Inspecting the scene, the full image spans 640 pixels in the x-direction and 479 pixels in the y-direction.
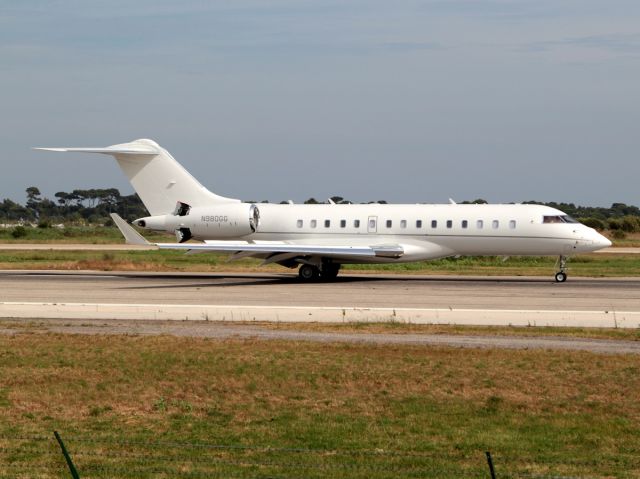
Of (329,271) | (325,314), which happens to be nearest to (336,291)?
(329,271)

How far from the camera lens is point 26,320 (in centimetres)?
2603

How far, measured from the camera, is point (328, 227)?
43031 millimetres

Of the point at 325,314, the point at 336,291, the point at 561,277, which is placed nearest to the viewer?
the point at 325,314

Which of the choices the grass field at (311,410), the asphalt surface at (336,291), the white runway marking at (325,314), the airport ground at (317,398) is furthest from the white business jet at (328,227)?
the grass field at (311,410)

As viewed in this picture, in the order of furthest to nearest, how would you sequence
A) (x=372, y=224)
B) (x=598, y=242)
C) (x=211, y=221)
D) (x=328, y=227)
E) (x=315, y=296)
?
1. (x=211, y=221)
2. (x=328, y=227)
3. (x=372, y=224)
4. (x=598, y=242)
5. (x=315, y=296)

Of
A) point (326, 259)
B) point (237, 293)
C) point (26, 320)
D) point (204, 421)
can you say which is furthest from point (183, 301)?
point (204, 421)

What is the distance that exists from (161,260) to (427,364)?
42.7m

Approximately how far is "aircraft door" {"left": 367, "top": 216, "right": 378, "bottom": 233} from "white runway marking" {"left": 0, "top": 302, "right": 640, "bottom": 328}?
41.5 ft

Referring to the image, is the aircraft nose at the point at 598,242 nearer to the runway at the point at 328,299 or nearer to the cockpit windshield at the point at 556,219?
the cockpit windshield at the point at 556,219

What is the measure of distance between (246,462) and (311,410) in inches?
125

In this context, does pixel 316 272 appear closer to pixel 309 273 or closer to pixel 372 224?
pixel 309 273

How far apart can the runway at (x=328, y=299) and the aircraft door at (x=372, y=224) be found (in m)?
2.11

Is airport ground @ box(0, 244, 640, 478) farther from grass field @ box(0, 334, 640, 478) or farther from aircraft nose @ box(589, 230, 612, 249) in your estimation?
aircraft nose @ box(589, 230, 612, 249)

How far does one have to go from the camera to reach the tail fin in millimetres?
44438
